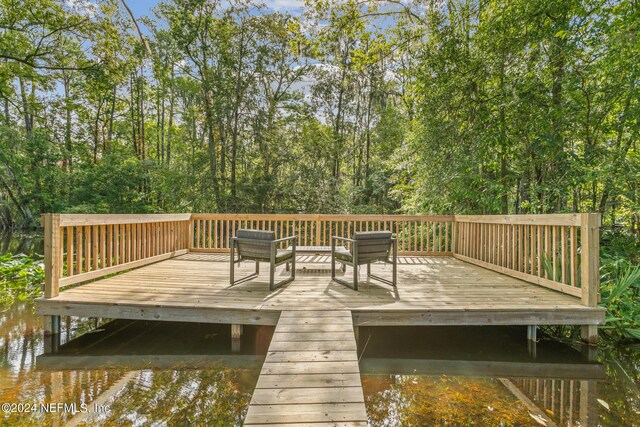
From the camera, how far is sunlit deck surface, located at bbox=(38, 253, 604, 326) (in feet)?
10.1

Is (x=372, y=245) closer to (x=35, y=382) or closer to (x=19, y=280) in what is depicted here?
(x=35, y=382)

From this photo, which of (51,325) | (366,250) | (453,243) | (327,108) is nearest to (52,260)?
(51,325)

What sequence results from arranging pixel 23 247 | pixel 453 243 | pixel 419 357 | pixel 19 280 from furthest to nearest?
1. pixel 23 247
2. pixel 453 243
3. pixel 19 280
4. pixel 419 357

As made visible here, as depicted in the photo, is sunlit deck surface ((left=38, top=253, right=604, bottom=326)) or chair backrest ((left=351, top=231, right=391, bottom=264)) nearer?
sunlit deck surface ((left=38, top=253, right=604, bottom=326))

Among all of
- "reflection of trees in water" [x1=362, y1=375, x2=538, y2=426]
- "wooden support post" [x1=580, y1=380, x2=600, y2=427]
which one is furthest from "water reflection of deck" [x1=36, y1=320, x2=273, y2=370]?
"wooden support post" [x1=580, y1=380, x2=600, y2=427]

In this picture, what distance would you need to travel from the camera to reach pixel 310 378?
1939mm

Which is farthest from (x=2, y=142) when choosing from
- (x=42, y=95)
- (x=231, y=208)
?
(x=231, y=208)

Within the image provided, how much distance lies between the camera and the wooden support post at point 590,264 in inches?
118

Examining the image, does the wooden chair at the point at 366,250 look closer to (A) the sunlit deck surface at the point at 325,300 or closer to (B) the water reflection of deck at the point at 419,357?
(A) the sunlit deck surface at the point at 325,300

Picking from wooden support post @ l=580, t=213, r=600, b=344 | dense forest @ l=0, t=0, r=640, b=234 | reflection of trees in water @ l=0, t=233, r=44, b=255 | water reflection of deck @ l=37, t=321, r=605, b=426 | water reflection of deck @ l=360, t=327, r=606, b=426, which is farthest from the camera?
reflection of trees in water @ l=0, t=233, r=44, b=255

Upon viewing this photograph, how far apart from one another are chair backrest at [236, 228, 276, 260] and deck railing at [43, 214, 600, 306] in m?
1.81

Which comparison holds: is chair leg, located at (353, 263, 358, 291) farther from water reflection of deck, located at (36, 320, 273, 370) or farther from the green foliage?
the green foliage

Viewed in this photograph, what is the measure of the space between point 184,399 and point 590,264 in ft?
13.1

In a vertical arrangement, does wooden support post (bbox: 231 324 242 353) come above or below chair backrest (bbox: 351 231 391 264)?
below
